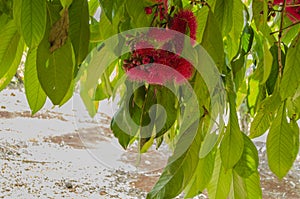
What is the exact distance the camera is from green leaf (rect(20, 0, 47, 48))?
0.86 ft

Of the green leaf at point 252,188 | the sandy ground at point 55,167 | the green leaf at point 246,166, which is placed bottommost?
the sandy ground at point 55,167

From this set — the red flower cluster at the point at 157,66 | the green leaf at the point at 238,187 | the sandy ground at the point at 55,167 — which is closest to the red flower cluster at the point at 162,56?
the red flower cluster at the point at 157,66

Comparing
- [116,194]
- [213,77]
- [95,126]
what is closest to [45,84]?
[213,77]

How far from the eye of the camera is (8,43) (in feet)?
1.08

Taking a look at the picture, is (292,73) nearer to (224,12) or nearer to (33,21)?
(224,12)

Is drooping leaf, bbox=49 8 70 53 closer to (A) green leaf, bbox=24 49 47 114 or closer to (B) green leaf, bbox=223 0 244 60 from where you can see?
(A) green leaf, bbox=24 49 47 114

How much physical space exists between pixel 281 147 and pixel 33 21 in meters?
0.22

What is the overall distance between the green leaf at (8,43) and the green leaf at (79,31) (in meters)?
0.05

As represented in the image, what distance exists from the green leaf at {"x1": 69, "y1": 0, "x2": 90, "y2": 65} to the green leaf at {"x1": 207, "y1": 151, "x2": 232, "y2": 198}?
168 mm

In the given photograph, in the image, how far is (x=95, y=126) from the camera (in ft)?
2.40

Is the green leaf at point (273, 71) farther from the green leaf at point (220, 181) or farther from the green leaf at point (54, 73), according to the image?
the green leaf at point (54, 73)

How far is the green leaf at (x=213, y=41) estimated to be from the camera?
305 millimetres

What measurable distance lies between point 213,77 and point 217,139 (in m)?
0.08

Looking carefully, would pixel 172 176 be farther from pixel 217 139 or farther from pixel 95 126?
pixel 95 126
